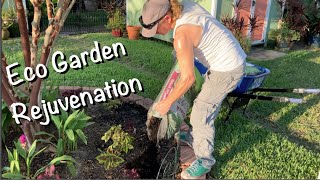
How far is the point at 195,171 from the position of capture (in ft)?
9.59

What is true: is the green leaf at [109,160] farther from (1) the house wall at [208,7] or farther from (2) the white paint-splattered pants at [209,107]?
(1) the house wall at [208,7]

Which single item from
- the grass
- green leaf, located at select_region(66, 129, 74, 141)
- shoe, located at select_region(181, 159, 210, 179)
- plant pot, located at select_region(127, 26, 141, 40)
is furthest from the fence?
shoe, located at select_region(181, 159, 210, 179)

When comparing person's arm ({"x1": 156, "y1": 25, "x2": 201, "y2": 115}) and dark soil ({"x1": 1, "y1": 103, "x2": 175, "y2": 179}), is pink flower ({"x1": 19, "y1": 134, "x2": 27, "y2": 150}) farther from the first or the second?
person's arm ({"x1": 156, "y1": 25, "x2": 201, "y2": 115})

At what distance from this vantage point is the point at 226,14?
26.8ft

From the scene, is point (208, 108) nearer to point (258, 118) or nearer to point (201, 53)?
point (201, 53)

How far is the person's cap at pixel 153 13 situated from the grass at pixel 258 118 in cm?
149

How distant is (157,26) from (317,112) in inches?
130

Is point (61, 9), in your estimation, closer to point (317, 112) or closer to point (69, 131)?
point (69, 131)

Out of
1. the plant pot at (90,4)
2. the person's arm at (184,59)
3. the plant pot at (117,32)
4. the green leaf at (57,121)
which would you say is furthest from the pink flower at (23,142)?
the plant pot at (90,4)

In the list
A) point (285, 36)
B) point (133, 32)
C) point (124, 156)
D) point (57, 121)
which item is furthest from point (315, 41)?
point (57, 121)

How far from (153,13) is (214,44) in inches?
25.6

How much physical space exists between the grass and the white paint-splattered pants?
0.31 meters

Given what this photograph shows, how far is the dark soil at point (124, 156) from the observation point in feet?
9.52

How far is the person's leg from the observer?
2965 mm
